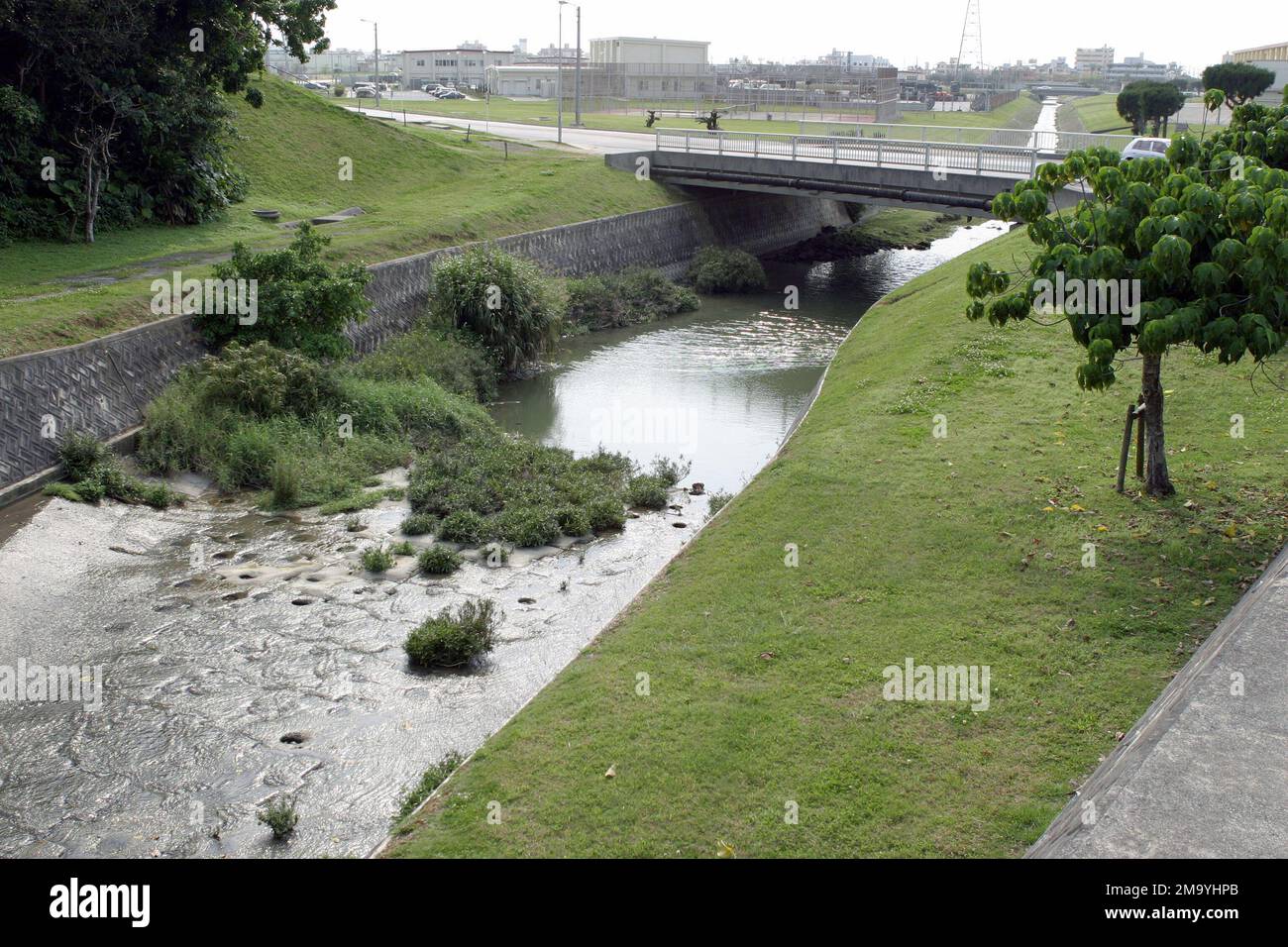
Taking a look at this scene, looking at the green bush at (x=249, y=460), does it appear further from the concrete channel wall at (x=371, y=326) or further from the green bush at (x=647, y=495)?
the green bush at (x=647, y=495)

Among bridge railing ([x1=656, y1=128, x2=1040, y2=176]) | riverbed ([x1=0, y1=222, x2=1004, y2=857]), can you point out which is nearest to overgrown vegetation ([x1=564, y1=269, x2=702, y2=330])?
bridge railing ([x1=656, y1=128, x2=1040, y2=176])

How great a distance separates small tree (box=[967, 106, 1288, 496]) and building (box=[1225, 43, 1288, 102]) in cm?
6388

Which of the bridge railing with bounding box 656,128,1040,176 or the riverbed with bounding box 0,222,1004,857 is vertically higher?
the bridge railing with bounding box 656,128,1040,176

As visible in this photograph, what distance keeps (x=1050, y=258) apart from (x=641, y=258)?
Result: 3023 centimetres

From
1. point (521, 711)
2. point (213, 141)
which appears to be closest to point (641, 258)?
point (213, 141)

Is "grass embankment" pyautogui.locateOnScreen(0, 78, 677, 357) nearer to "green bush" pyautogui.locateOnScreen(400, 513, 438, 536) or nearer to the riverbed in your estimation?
the riverbed

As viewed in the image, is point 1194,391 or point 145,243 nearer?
point 1194,391

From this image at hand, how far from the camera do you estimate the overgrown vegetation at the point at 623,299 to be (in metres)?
36.6

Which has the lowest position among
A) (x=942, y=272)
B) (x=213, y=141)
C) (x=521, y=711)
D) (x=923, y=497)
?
(x=521, y=711)

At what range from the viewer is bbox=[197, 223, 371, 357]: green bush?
2352cm

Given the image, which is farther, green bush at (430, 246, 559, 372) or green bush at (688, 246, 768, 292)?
green bush at (688, 246, 768, 292)

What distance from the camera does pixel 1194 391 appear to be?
19812 mm

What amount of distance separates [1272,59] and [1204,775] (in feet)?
307
